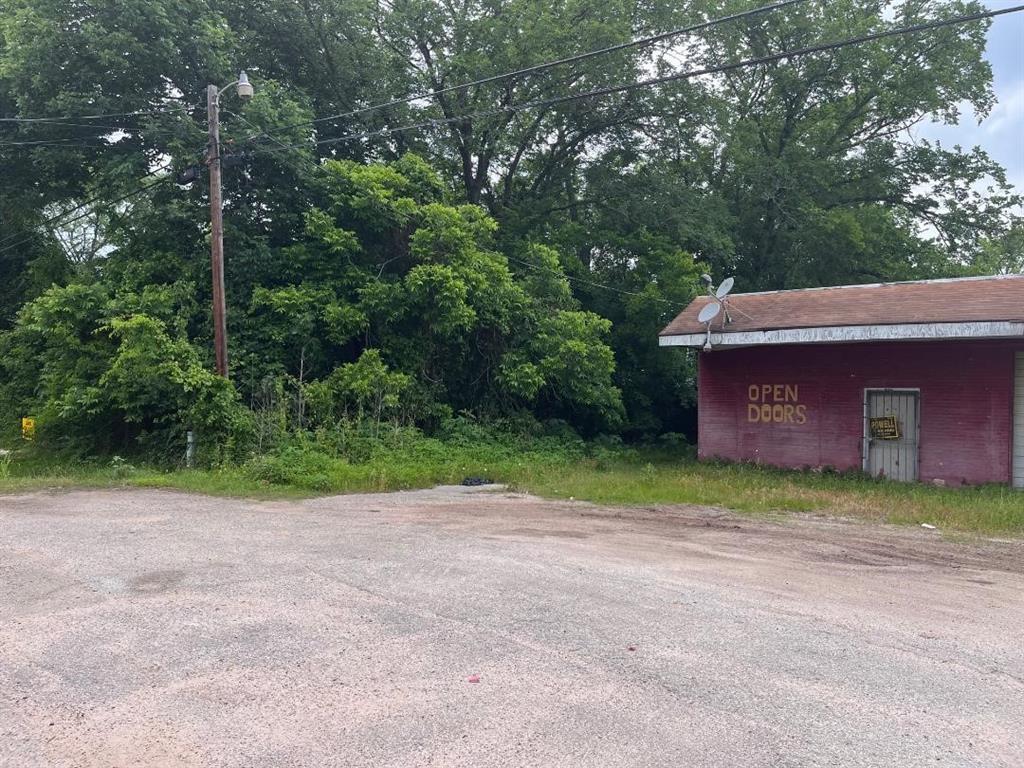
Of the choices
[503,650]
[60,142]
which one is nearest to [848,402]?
[503,650]

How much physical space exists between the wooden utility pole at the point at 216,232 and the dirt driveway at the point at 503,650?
7.24 m

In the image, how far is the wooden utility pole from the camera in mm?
16109

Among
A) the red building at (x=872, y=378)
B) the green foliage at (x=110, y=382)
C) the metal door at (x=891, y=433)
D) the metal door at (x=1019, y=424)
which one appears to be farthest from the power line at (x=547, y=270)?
the metal door at (x=1019, y=424)

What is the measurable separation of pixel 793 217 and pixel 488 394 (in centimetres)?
1272

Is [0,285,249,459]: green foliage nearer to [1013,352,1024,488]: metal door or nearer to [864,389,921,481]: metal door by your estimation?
[864,389,921,481]: metal door

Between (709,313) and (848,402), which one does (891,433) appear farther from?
(709,313)

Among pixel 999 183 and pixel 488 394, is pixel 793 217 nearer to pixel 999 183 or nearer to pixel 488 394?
pixel 999 183

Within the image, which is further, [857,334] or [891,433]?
[891,433]

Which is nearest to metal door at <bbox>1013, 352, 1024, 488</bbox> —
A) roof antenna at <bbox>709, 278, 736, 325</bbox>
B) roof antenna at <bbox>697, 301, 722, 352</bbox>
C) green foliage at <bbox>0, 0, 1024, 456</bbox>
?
roof antenna at <bbox>709, 278, 736, 325</bbox>

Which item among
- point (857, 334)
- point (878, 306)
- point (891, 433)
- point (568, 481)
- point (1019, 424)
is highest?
point (878, 306)

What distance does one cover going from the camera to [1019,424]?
14.6m

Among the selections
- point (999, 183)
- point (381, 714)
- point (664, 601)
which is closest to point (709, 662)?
point (664, 601)

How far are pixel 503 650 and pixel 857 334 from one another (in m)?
12.4

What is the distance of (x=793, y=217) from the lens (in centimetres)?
2625
